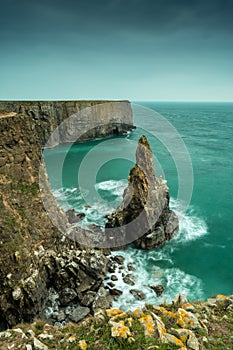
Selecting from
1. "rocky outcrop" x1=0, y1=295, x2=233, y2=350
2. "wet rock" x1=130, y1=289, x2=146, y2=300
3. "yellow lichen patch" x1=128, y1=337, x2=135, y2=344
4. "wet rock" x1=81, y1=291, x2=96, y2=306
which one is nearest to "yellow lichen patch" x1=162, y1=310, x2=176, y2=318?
"rocky outcrop" x1=0, y1=295, x2=233, y2=350

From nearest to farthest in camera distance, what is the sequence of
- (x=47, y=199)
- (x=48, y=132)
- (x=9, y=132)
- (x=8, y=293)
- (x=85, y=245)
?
(x=8, y=293), (x=9, y=132), (x=47, y=199), (x=85, y=245), (x=48, y=132)

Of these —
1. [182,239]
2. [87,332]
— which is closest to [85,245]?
[182,239]

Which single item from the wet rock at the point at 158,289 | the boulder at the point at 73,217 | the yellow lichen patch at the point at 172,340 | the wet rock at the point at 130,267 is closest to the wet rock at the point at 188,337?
the yellow lichen patch at the point at 172,340

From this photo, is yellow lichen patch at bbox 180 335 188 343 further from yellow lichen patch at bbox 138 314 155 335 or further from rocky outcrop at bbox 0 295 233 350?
yellow lichen patch at bbox 138 314 155 335

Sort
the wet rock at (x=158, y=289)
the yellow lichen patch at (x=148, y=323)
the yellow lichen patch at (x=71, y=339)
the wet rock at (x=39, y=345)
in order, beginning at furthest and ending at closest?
the wet rock at (x=158, y=289) → the yellow lichen patch at (x=71, y=339) → the wet rock at (x=39, y=345) → the yellow lichen patch at (x=148, y=323)

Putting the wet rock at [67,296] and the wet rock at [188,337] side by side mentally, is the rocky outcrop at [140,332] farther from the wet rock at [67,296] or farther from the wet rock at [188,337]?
the wet rock at [67,296]

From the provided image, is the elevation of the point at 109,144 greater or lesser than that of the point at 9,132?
lesser

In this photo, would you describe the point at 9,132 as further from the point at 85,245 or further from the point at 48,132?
the point at 48,132
